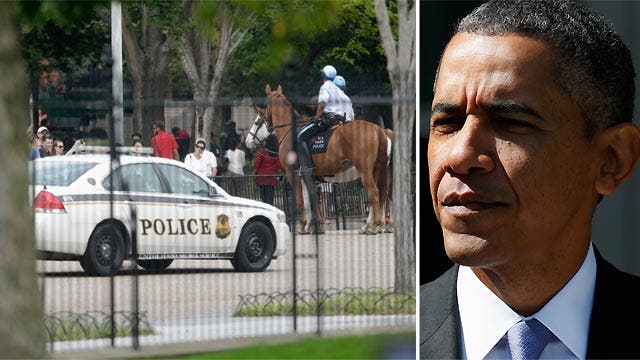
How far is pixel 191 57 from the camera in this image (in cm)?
2666

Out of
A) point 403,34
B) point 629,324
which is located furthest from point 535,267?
point 403,34

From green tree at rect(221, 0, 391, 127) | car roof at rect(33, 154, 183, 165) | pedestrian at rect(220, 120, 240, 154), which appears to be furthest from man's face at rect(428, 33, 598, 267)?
green tree at rect(221, 0, 391, 127)

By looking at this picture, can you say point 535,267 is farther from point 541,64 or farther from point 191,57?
point 191,57

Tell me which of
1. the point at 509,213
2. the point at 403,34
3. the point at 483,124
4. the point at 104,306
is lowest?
the point at 104,306

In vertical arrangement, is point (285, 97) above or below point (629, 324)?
above

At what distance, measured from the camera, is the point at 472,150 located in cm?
190

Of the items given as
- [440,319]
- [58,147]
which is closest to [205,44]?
[58,147]

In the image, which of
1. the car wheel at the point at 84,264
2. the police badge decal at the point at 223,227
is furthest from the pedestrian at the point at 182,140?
the car wheel at the point at 84,264

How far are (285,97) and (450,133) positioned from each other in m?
9.31

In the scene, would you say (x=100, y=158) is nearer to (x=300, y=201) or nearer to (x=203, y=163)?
(x=203, y=163)

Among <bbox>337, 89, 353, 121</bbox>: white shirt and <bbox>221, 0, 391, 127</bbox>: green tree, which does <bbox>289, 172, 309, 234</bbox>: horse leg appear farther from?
<bbox>221, 0, 391, 127</bbox>: green tree

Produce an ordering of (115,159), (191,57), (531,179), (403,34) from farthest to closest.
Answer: (191,57), (403,34), (115,159), (531,179)

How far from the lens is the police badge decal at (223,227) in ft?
38.0

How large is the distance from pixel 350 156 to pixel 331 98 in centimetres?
59
